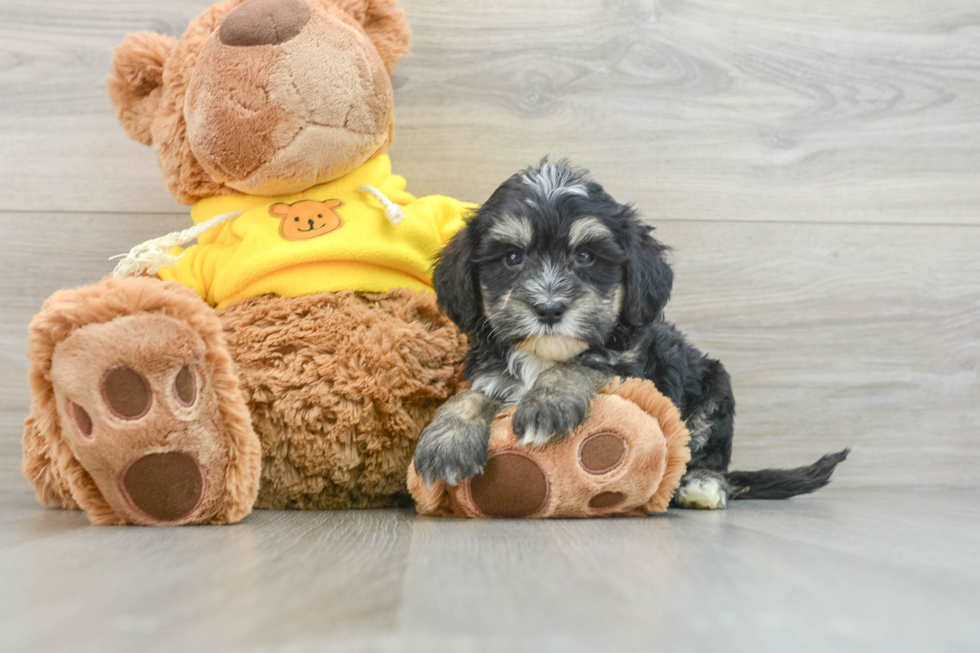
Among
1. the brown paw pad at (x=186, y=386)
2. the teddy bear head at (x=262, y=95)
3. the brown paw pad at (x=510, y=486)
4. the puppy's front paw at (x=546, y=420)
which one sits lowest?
the brown paw pad at (x=510, y=486)

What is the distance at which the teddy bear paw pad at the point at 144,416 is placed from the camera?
1322mm

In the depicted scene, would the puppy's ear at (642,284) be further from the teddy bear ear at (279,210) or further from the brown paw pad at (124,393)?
the brown paw pad at (124,393)

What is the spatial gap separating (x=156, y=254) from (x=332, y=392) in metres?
0.55

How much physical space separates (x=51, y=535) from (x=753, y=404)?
6.50 ft

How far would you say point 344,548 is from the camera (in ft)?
3.84

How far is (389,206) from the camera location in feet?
6.10

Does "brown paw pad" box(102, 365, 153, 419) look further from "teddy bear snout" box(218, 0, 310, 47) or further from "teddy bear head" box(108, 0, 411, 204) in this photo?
"teddy bear snout" box(218, 0, 310, 47)

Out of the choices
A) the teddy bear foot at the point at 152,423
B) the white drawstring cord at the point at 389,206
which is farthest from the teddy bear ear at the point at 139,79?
the teddy bear foot at the point at 152,423

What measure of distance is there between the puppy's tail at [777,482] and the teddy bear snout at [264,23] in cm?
154

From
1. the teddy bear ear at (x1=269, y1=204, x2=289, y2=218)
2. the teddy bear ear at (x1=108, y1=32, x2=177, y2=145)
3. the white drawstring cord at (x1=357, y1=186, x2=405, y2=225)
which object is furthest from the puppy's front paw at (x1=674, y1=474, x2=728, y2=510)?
the teddy bear ear at (x1=108, y1=32, x2=177, y2=145)

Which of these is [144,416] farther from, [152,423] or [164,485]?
[164,485]

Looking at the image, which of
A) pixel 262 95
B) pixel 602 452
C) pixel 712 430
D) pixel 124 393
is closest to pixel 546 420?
pixel 602 452

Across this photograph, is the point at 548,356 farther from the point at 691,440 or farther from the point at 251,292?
the point at 251,292

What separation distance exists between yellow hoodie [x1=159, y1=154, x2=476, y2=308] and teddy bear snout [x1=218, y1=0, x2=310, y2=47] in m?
0.36
